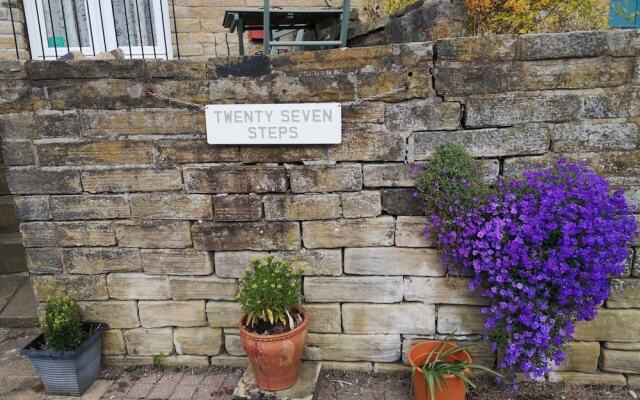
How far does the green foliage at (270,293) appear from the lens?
2.73 metres

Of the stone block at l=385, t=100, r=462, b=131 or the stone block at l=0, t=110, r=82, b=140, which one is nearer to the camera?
the stone block at l=385, t=100, r=462, b=131

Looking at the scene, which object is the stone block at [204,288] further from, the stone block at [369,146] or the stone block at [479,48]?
the stone block at [479,48]

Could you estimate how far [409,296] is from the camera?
3059 millimetres

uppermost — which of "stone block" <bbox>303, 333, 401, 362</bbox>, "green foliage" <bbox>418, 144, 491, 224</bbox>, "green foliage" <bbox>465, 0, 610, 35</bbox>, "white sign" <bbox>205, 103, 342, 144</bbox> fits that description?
"green foliage" <bbox>465, 0, 610, 35</bbox>

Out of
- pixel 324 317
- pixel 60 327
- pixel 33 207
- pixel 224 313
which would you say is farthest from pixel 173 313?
pixel 33 207

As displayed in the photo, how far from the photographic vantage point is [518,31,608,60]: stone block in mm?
2646

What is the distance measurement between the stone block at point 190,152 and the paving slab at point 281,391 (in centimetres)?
141

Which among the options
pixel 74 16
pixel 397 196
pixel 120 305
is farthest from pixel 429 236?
pixel 74 16

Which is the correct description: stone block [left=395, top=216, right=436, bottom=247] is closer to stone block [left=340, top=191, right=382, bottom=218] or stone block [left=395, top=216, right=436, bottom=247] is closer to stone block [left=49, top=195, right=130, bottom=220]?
stone block [left=340, top=191, right=382, bottom=218]

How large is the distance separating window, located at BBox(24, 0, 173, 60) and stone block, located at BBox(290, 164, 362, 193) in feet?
10.4

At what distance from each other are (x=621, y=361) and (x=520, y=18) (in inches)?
91.4

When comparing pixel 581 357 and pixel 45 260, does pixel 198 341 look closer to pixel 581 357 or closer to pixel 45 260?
pixel 45 260

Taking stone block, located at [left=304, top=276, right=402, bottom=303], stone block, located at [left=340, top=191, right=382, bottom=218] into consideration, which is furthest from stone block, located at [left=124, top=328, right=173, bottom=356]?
stone block, located at [left=340, top=191, right=382, bottom=218]

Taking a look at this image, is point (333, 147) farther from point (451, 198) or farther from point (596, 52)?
point (596, 52)
